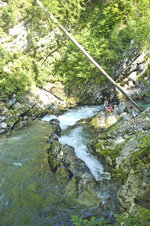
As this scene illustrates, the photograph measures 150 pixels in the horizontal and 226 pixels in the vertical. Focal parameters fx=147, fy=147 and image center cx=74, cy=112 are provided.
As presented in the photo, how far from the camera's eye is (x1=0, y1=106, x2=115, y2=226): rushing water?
16.8ft

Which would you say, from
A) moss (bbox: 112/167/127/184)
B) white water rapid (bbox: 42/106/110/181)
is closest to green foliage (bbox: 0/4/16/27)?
white water rapid (bbox: 42/106/110/181)

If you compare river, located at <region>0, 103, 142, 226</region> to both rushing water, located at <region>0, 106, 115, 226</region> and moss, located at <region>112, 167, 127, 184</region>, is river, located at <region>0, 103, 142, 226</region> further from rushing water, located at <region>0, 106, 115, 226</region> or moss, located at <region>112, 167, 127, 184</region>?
moss, located at <region>112, 167, 127, 184</region>

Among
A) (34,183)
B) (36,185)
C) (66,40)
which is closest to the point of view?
(36,185)

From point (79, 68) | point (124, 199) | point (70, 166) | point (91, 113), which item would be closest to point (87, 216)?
point (124, 199)

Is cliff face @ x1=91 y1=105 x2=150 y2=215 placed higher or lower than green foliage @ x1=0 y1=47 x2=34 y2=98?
lower

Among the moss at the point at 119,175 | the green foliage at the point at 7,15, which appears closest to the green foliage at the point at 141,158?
the moss at the point at 119,175

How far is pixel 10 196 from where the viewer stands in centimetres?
583

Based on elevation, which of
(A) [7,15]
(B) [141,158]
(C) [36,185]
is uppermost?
(A) [7,15]

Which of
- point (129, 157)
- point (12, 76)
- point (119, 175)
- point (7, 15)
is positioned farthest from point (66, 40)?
point (119, 175)

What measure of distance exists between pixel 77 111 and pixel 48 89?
15.8 feet

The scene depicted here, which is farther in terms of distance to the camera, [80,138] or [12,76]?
[12,76]

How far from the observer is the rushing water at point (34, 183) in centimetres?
511

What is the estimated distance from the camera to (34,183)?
6.47 metres

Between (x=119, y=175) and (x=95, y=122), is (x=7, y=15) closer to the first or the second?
(x=95, y=122)
